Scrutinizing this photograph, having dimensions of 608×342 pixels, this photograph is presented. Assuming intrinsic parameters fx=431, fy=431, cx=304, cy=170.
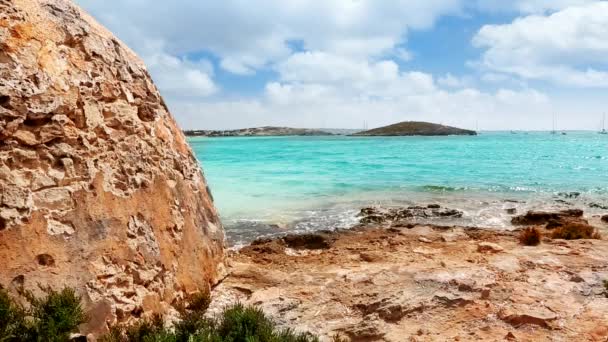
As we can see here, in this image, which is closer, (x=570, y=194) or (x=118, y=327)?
(x=118, y=327)

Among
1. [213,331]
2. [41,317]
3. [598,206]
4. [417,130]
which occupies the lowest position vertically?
[598,206]

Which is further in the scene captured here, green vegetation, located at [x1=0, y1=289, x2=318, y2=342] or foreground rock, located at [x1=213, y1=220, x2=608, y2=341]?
foreground rock, located at [x1=213, y1=220, x2=608, y2=341]

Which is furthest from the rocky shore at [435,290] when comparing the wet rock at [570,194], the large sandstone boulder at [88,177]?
the wet rock at [570,194]

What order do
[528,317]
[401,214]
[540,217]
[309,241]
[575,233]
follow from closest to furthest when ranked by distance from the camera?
[528,317], [575,233], [309,241], [540,217], [401,214]

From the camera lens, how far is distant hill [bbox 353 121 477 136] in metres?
139

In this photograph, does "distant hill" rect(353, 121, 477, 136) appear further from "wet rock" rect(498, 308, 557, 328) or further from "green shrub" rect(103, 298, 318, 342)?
"green shrub" rect(103, 298, 318, 342)

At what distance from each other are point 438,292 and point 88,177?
439 centimetres

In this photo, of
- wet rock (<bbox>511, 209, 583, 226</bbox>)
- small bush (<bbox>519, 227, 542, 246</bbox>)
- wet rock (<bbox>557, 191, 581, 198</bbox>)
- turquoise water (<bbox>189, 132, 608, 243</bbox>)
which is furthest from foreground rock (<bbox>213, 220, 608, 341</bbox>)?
wet rock (<bbox>557, 191, 581, 198</bbox>)

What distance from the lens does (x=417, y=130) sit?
463ft

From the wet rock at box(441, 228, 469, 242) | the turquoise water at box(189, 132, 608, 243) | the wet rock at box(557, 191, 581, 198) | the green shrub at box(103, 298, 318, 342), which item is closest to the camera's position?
the green shrub at box(103, 298, 318, 342)

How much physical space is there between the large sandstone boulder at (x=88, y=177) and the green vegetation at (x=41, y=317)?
0.73 feet

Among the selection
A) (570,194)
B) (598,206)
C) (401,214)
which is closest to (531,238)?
(401,214)

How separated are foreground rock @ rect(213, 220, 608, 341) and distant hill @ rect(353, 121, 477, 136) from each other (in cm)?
13597

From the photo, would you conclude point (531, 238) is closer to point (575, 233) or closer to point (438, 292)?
point (575, 233)
